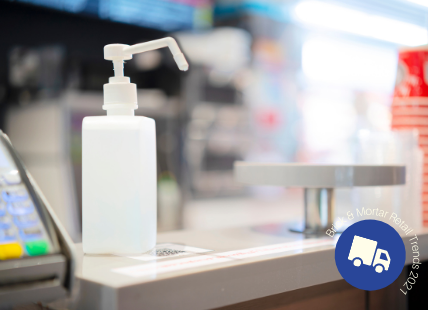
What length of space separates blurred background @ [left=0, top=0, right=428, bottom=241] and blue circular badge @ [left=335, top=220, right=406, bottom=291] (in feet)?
0.59

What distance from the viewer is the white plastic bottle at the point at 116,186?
0.45 meters

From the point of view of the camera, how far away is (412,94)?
0.74 m

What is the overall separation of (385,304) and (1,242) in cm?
50

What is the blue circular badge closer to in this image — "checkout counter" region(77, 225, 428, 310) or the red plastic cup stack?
"checkout counter" region(77, 225, 428, 310)

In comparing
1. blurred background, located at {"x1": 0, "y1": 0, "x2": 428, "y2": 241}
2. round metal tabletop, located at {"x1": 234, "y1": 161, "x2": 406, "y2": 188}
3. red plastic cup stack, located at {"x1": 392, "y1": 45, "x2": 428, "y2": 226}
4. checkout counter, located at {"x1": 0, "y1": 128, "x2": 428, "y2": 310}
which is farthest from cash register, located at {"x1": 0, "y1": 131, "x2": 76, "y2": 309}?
red plastic cup stack, located at {"x1": 392, "y1": 45, "x2": 428, "y2": 226}

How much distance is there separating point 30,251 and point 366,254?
0.34 m

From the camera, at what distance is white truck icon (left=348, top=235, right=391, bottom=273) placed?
49 cm

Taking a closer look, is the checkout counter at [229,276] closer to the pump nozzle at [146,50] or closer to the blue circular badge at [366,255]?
the blue circular badge at [366,255]

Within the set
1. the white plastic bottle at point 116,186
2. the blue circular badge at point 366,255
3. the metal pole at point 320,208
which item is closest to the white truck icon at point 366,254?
the blue circular badge at point 366,255

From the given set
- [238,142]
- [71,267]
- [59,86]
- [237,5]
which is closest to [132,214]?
[71,267]

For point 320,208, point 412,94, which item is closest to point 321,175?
point 320,208

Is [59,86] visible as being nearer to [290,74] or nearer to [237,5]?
[237,5]

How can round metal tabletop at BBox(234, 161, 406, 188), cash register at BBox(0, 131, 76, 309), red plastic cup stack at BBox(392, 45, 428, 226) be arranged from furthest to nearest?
1. red plastic cup stack at BBox(392, 45, 428, 226)
2. round metal tabletop at BBox(234, 161, 406, 188)
3. cash register at BBox(0, 131, 76, 309)

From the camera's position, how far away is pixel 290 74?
324cm
